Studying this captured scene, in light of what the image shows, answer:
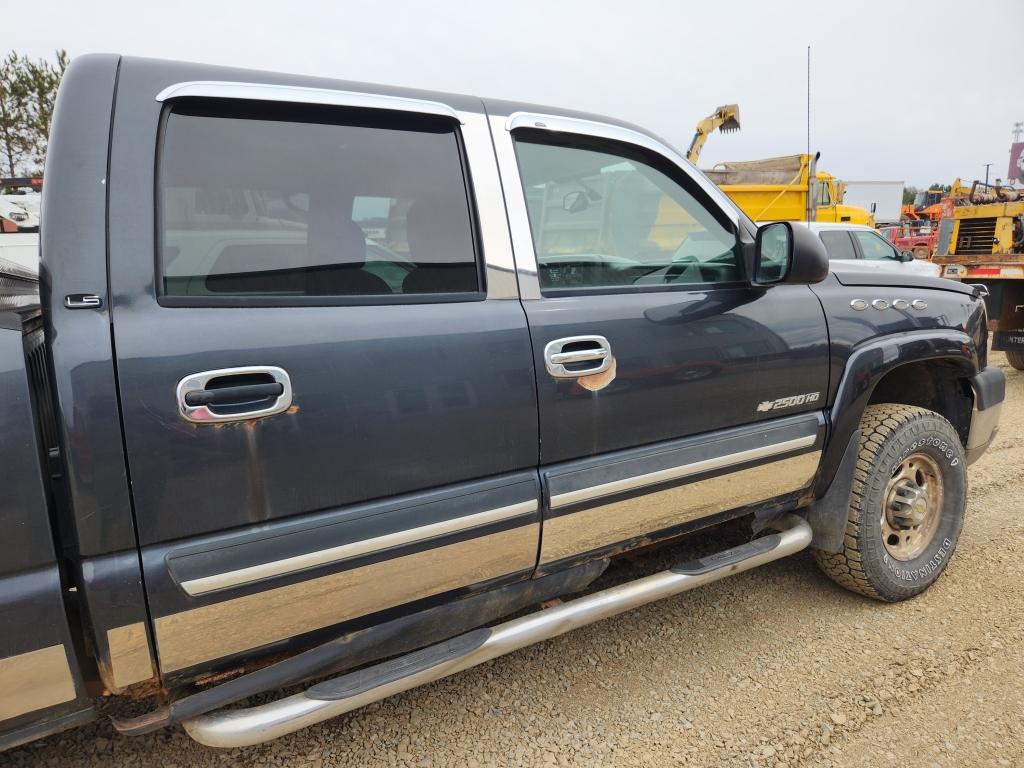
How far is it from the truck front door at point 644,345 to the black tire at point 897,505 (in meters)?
0.40

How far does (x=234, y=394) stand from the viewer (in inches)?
58.2

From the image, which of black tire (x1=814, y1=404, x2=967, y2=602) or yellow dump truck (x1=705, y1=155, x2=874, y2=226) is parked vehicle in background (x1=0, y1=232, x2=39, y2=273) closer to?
black tire (x1=814, y1=404, x2=967, y2=602)

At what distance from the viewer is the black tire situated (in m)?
2.78

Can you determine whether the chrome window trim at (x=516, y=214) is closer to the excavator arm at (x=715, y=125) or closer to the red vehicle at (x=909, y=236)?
the excavator arm at (x=715, y=125)

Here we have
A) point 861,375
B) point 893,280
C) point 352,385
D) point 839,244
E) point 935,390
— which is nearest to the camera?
point 352,385

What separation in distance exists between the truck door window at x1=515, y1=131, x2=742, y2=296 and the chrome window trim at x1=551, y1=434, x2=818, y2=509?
1.97ft

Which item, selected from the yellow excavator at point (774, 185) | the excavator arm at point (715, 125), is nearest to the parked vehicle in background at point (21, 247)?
the yellow excavator at point (774, 185)

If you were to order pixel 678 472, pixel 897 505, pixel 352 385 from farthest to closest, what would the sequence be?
pixel 897 505 < pixel 678 472 < pixel 352 385

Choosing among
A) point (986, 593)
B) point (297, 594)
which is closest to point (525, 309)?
point (297, 594)

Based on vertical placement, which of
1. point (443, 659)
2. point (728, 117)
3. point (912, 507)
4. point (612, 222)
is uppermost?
point (728, 117)

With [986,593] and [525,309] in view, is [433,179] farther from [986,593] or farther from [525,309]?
[986,593]

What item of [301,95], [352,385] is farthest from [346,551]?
[301,95]

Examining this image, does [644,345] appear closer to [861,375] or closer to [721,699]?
[861,375]

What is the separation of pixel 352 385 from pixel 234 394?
265 millimetres
